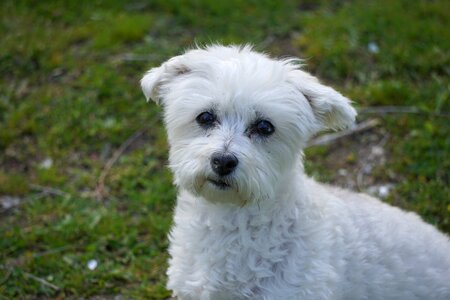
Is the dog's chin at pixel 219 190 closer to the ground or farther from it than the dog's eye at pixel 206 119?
closer to the ground

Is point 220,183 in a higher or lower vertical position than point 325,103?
lower

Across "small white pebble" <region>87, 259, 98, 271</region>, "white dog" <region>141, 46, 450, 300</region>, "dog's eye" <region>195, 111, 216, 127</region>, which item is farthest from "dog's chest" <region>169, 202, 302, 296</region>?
"small white pebble" <region>87, 259, 98, 271</region>

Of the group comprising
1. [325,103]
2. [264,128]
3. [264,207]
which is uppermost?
[325,103]

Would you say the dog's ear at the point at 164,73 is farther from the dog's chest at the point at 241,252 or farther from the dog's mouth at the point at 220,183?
the dog's chest at the point at 241,252

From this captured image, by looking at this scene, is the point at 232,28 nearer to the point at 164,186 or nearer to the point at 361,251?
the point at 164,186

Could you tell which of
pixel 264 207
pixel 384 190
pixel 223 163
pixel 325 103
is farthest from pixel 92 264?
pixel 384 190

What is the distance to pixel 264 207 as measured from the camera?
13.1 ft

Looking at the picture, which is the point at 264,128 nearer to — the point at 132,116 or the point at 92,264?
the point at 92,264

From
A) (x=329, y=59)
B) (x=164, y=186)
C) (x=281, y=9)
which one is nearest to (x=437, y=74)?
(x=329, y=59)

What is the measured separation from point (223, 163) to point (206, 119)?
0.40 metres

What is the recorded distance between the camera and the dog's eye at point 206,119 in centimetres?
390

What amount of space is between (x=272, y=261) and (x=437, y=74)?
4.32 meters

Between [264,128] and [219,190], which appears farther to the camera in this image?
[264,128]

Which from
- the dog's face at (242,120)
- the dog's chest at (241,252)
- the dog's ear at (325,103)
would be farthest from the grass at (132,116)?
the dog's ear at (325,103)
